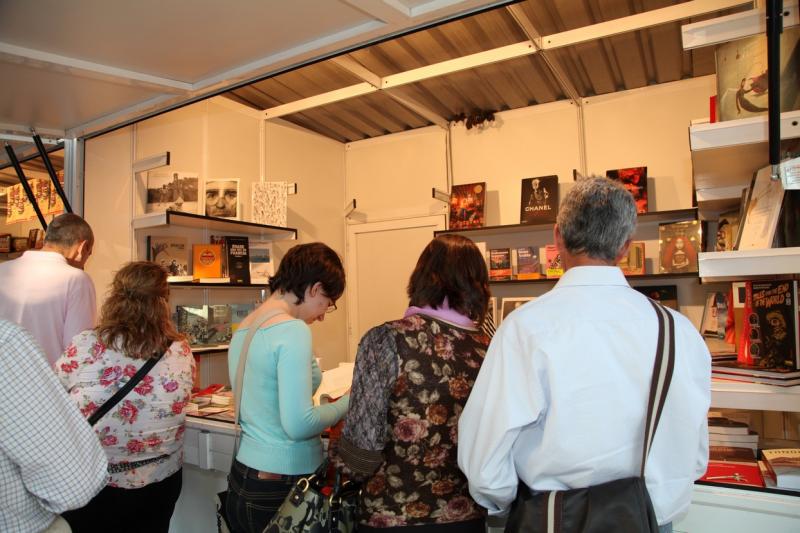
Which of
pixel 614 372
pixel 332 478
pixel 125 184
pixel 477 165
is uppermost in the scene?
pixel 477 165

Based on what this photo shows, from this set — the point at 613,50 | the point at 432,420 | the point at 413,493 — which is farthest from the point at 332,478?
the point at 613,50

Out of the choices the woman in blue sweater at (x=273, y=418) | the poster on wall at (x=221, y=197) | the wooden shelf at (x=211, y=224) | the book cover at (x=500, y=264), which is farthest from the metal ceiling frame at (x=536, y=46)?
the woman in blue sweater at (x=273, y=418)

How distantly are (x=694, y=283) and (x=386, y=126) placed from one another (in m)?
3.06

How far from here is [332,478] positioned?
1.63m

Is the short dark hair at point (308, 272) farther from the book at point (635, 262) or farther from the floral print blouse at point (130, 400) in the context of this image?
the book at point (635, 262)

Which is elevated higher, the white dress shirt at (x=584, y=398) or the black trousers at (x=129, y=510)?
the white dress shirt at (x=584, y=398)

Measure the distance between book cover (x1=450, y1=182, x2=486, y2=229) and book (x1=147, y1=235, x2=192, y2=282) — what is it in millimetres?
2259

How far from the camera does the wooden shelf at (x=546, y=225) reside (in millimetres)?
4039

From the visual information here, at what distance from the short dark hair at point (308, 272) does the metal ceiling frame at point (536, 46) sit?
1892 mm

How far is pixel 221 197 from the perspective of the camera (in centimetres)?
406

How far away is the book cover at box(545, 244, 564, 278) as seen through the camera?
4336 millimetres

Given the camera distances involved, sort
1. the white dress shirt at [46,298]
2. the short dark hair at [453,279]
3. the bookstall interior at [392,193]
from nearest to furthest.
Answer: the short dark hair at [453,279] < the white dress shirt at [46,298] < the bookstall interior at [392,193]

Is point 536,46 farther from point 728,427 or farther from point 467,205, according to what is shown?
point 728,427

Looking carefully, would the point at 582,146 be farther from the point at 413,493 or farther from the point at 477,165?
the point at 413,493
